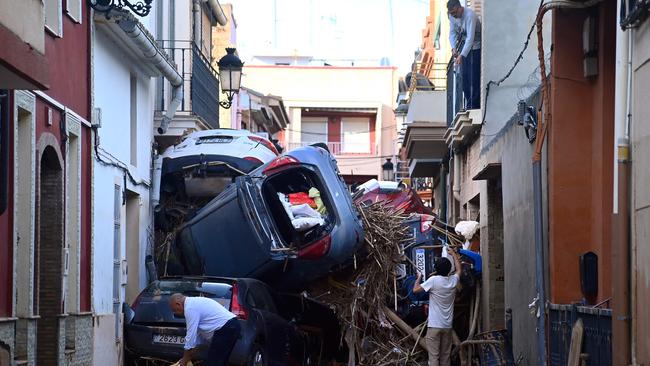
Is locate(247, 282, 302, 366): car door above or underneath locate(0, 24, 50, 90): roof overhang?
underneath

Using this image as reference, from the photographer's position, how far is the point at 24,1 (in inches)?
412

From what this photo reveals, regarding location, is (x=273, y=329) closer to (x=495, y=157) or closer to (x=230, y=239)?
(x=230, y=239)

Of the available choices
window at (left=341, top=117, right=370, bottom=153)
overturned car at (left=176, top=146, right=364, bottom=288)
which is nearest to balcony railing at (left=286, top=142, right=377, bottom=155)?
window at (left=341, top=117, right=370, bottom=153)

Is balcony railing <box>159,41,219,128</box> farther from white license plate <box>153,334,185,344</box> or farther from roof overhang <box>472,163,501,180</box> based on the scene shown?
white license plate <box>153,334,185,344</box>

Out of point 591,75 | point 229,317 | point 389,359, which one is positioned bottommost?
point 389,359

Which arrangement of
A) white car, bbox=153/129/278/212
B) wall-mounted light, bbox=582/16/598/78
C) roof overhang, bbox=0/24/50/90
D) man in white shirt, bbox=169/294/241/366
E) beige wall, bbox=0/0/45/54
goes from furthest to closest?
white car, bbox=153/129/278/212, man in white shirt, bbox=169/294/241/366, wall-mounted light, bbox=582/16/598/78, beige wall, bbox=0/0/45/54, roof overhang, bbox=0/24/50/90

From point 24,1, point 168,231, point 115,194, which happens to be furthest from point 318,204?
point 24,1

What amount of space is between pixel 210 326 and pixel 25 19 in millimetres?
4008

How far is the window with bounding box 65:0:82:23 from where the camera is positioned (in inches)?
586

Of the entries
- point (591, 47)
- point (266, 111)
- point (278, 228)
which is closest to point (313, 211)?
point (278, 228)

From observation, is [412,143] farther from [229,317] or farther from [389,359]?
[229,317]

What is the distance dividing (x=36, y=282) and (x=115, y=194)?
14.1ft

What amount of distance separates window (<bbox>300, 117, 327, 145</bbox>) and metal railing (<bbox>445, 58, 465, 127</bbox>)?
38274mm

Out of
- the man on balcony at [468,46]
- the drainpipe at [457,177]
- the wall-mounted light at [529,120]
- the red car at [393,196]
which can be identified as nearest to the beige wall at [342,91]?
the drainpipe at [457,177]
